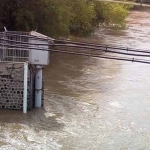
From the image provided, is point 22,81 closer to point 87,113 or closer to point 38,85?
A: point 38,85

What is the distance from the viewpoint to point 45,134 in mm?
14523

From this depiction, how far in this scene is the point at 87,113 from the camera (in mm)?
16656

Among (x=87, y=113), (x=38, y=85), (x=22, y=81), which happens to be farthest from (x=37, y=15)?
(x=87, y=113)

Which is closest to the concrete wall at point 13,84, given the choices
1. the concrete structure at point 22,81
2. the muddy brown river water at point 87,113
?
the concrete structure at point 22,81

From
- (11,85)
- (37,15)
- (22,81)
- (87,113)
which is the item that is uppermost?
(37,15)

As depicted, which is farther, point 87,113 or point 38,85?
point 87,113

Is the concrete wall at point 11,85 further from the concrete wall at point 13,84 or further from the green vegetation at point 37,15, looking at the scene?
the green vegetation at point 37,15

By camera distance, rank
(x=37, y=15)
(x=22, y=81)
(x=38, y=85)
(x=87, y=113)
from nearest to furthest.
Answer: (x=22, y=81) < (x=38, y=85) < (x=87, y=113) < (x=37, y=15)

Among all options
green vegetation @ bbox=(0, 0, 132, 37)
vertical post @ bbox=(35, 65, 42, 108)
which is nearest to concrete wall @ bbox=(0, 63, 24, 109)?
vertical post @ bbox=(35, 65, 42, 108)

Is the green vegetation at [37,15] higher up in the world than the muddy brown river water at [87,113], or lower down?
higher up

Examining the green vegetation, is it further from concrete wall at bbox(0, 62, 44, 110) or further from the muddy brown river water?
concrete wall at bbox(0, 62, 44, 110)

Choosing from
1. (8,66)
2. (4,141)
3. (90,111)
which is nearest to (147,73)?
(90,111)

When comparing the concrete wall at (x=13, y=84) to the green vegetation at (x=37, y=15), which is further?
the green vegetation at (x=37, y=15)

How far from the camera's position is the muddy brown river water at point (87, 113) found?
553 inches
